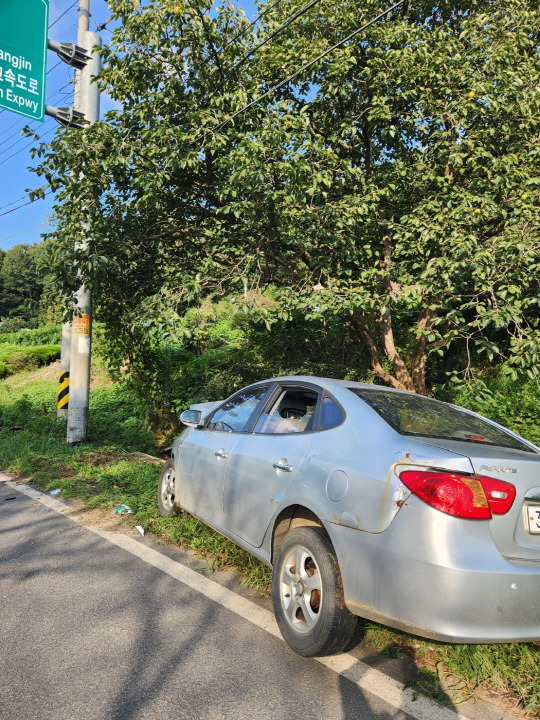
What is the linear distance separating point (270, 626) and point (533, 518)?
1.71m

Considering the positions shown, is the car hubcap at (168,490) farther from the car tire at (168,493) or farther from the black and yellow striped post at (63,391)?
the black and yellow striped post at (63,391)

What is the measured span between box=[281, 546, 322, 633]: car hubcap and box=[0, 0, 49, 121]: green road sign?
7648mm

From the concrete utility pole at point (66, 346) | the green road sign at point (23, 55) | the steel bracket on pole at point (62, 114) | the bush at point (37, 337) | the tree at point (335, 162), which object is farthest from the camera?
the bush at point (37, 337)

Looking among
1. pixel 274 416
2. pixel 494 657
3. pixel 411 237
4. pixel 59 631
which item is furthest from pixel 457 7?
pixel 59 631

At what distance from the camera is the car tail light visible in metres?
2.57

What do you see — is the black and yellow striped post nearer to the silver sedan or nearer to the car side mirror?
the car side mirror

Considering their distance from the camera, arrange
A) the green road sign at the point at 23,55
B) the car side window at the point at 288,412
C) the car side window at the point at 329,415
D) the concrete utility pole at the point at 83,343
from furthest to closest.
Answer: the concrete utility pole at the point at 83,343 → the green road sign at the point at 23,55 → the car side window at the point at 288,412 → the car side window at the point at 329,415

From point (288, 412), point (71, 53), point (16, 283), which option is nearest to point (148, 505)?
point (288, 412)

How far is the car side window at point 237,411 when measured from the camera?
175 inches

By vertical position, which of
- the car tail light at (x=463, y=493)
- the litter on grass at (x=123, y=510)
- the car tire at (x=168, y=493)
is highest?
the car tail light at (x=463, y=493)

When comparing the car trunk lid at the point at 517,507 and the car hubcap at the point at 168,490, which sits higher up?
the car trunk lid at the point at 517,507

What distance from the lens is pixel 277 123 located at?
21.0 feet

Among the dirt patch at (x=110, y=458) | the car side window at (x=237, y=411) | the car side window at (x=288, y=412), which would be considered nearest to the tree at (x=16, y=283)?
the dirt patch at (x=110, y=458)

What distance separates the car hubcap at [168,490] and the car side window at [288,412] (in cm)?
167
